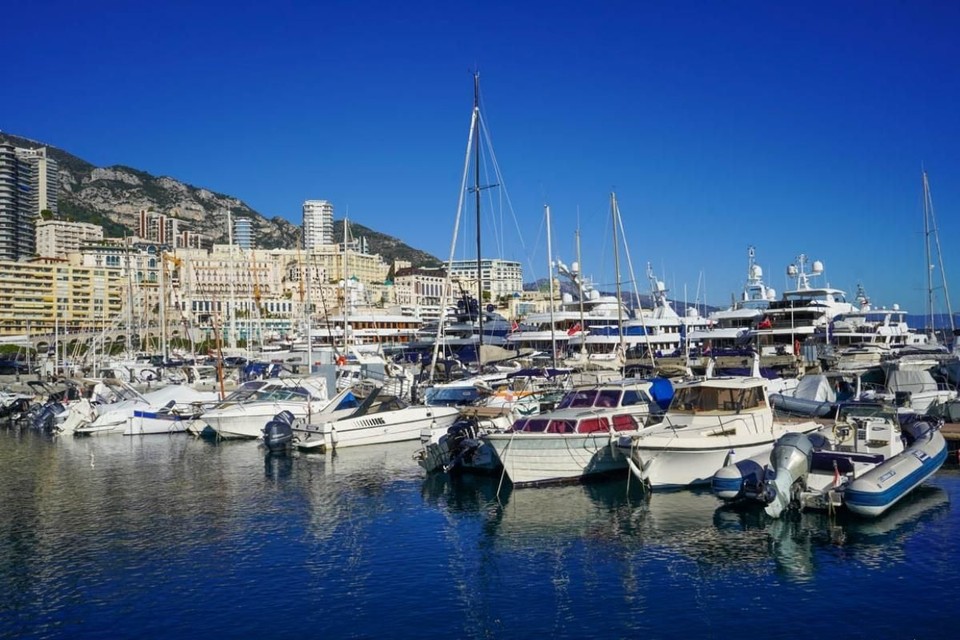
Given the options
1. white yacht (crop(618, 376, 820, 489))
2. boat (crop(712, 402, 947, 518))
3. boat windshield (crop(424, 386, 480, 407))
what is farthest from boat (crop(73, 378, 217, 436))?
boat (crop(712, 402, 947, 518))

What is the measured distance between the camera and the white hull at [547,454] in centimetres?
2775

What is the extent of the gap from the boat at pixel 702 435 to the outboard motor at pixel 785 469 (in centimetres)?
261

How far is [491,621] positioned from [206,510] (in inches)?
548

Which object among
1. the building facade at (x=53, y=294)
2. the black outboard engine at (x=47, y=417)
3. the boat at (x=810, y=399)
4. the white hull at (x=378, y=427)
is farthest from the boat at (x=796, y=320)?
the building facade at (x=53, y=294)

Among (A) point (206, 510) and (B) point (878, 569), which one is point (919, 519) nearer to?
(B) point (878, 569)

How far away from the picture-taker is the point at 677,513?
79.9 feet

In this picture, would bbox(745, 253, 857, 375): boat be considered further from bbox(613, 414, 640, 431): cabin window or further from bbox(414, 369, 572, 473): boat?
bbox(613, 414, 640, 431): cabin window

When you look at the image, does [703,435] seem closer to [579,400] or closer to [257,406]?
[579,400]

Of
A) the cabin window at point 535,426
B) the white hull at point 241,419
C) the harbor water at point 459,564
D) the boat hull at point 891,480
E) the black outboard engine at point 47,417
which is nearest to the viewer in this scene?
the harbor water at point 459,564

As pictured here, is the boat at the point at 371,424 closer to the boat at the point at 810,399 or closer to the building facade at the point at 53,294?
the boat at the point at 810,399

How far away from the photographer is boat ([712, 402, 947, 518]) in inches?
898

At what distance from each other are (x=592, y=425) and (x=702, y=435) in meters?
3.76

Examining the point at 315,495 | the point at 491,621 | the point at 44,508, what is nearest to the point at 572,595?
the point at 491,621

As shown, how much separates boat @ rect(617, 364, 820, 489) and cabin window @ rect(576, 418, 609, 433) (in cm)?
118
